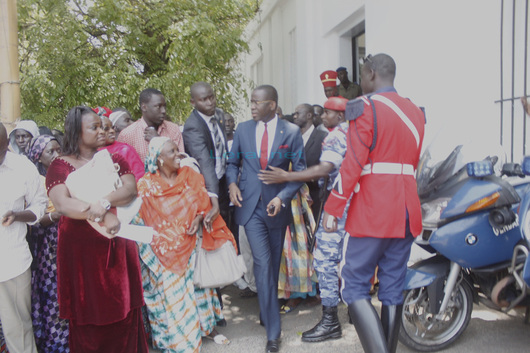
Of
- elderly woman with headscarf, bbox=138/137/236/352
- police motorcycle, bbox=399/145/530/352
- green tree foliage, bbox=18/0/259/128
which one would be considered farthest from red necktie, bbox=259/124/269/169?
green tree foliage, bbox=18/0/259/128

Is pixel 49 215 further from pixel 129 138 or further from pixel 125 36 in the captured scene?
pixel 125 36

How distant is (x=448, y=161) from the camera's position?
3.52 metres

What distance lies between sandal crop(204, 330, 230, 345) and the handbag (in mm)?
505

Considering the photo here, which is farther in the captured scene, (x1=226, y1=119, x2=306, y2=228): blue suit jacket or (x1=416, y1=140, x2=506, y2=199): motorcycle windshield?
(x1=226, y1=119, x2=306, y2=228): blue suit jacket

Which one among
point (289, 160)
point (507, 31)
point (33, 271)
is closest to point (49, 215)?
point (33, 271)

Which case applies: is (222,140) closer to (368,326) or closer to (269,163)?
(269,163)

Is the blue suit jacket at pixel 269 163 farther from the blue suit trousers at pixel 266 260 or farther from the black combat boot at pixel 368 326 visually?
the black combat boot at pixel 368 326

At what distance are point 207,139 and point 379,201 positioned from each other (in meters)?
1.94

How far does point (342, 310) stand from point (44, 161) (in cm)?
311

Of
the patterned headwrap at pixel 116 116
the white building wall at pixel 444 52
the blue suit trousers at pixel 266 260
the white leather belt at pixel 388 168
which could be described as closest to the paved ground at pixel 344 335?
the blue suit trousers at pixel 266 260

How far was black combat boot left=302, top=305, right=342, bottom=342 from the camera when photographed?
4.04 metres

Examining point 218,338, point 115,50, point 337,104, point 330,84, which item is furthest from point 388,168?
point 115,50

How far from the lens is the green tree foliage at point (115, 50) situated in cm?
772

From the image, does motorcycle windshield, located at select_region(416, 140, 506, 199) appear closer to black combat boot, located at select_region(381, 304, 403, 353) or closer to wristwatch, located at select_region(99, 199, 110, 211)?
black combat boot, located at select_region(381, 304, 403, 353)
